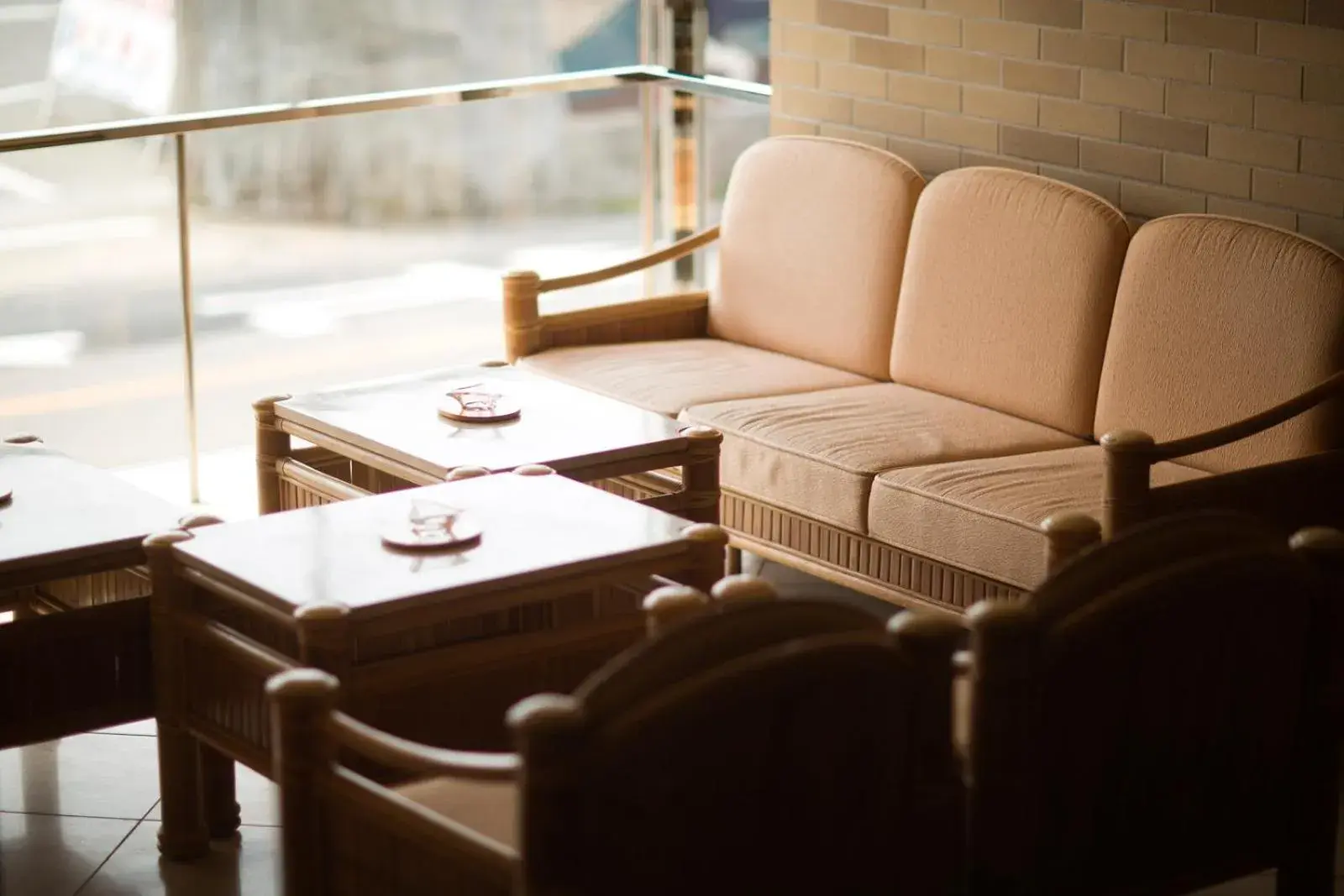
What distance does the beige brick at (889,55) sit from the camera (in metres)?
5.14

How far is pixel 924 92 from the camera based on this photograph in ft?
16.9

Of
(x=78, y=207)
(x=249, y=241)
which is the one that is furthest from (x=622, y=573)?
(x=249, y=241)

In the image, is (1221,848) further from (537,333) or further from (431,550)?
(537,333)

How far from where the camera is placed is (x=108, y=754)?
3.82 m

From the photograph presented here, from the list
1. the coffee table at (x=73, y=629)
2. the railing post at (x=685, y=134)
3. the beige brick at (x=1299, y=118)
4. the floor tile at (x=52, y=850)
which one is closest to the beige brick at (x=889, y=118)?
the railing post at (x=685, y=134)

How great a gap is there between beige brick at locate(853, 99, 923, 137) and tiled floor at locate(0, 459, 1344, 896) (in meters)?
2.15

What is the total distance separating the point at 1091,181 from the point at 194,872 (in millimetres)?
2529

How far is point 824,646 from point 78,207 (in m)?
3.78

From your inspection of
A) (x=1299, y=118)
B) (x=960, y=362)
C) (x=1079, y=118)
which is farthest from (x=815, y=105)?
(x=1299, y=118)

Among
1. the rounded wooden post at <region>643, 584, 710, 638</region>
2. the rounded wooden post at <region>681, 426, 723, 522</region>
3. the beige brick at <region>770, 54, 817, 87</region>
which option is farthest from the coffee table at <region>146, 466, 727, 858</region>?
the beige brick at <region>770, 54, 817, 87</region>

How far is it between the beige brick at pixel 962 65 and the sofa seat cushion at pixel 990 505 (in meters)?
1.11

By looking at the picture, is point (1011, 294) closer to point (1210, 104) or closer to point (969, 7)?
point (1210, 104)

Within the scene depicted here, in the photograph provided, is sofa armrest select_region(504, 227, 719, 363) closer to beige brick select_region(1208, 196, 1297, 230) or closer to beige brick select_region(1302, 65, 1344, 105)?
beige brick select_region(1208, 196, 1297, 230)

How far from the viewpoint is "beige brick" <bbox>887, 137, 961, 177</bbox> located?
5.08 m
